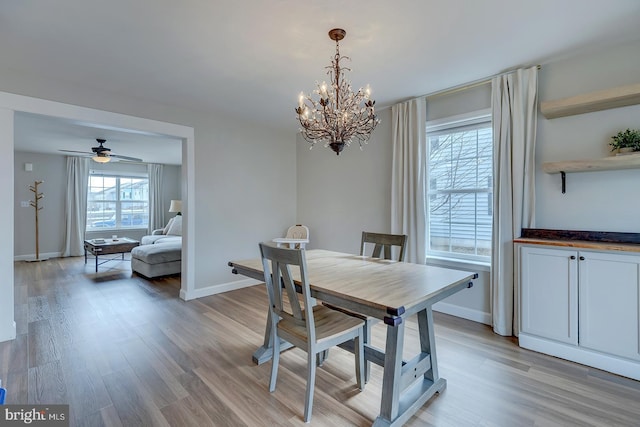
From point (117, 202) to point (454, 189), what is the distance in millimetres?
8471

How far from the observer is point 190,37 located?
2201mm

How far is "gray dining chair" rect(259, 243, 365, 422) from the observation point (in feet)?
5.56

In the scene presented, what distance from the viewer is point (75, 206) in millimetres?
7012

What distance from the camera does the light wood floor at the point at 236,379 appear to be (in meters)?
1.73

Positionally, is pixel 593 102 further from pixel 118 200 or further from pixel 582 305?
pixel 118 200

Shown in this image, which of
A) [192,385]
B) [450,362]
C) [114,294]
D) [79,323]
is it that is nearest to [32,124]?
[114,294]

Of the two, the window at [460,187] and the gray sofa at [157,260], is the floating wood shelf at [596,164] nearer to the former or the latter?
the window at [460,187]

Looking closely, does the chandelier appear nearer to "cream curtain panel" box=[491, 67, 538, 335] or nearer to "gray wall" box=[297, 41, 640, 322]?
"cream curtain panel" box=[491, 67, 538, 335]

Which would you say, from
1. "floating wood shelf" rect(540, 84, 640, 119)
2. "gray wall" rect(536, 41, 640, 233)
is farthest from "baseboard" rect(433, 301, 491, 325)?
"floating wood shelf" rect(540, 84, 640, 119)

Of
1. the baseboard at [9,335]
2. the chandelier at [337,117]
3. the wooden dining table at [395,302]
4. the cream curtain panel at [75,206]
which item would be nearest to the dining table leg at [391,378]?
the wooden dining table at [395,302]

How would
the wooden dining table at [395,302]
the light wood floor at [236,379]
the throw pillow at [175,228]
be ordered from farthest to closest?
1. the throw pillow at [175,228]
2. the light wood floor at [236,379]
3. the wooden dining table at [395,302]

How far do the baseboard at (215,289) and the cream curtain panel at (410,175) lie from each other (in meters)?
2.43

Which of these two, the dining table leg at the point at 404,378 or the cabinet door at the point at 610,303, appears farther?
the cabinet door at the point at 610,303

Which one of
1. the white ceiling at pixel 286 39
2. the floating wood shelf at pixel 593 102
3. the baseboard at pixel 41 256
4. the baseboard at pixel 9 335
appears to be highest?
the white ceiling at pixel 286 39
